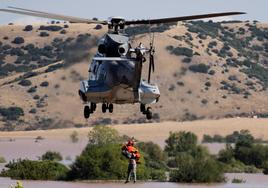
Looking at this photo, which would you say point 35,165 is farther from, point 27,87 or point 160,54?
point 27,87

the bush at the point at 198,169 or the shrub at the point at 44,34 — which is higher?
the bush at the point at 198,169

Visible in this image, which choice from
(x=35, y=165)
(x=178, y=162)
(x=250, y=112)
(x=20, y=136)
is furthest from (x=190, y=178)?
(x=250, y=112)

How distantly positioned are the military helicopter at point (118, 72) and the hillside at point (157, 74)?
259cm

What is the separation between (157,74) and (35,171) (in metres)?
23.4

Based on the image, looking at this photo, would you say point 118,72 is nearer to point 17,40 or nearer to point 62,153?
point 62,153

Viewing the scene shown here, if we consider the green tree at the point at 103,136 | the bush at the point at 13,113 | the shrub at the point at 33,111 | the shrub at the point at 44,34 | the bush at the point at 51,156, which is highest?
the green tree at the point at 103,136

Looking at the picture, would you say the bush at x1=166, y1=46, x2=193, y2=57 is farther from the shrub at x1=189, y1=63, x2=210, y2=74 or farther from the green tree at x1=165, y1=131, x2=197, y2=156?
the shrub at x1=189, y1=63, x2=210, y2=74

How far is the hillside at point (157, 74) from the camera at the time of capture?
54438mm

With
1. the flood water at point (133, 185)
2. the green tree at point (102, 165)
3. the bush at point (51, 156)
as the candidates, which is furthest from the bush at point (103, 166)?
the bush at point (51, 156)

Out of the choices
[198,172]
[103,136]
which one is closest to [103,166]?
[198,172]

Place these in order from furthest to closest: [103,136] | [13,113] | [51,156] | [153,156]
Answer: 1. [13,113]
2. [51,156]
3. [103,136]
4. [153,156]

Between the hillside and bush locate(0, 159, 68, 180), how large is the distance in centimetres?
446

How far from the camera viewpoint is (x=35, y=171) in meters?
79.7

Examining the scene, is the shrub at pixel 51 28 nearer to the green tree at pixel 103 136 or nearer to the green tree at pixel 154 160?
the green tree at pixel 154 160
